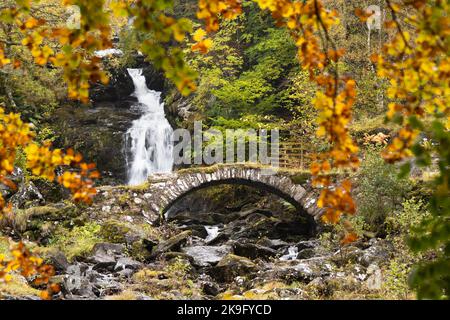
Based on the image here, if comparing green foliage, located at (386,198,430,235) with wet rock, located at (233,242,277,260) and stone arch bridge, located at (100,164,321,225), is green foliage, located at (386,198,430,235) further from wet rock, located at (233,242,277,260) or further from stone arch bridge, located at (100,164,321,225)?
stone arch bridge, located at (100,164,321,225)

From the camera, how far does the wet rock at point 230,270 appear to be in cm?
1070

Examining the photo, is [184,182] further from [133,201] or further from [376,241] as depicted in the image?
[376,241]

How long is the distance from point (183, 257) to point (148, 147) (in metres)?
12.2

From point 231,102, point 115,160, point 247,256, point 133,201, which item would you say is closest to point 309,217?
point 247,256

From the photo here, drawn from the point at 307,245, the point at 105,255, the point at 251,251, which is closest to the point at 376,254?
the point at 251,251

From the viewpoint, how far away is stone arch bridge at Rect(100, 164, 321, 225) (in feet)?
49.4

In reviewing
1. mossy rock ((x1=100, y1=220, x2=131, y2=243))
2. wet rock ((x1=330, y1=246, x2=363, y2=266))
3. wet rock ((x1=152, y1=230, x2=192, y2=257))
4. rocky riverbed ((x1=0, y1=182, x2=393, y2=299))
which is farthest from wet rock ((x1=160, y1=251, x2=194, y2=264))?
wet rock ((x1=330, y1=246, x2=363, y2=266))

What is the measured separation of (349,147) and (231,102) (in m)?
19.4

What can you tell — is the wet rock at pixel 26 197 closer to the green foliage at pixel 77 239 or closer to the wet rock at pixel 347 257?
the green foliage at pixel 77 239

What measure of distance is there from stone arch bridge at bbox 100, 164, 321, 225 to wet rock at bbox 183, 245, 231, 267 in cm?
249

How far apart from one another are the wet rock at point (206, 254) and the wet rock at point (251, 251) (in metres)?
0.23

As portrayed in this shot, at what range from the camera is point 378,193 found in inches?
490

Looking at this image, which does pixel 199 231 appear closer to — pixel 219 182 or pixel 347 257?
pixel 219 182
